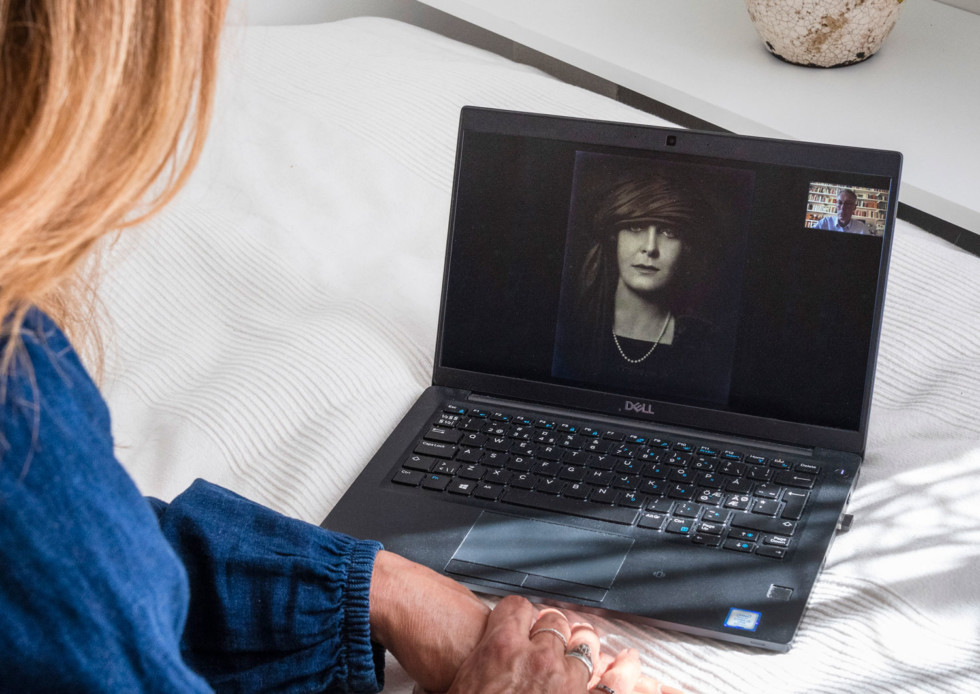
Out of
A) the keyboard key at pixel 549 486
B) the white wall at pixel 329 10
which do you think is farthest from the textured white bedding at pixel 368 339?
the white wall at pixel 329 10

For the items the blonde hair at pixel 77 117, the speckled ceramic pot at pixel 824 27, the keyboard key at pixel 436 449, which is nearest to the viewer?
the blonde hair at pixel 77 117

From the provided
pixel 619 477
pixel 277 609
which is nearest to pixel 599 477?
pixel 619 477

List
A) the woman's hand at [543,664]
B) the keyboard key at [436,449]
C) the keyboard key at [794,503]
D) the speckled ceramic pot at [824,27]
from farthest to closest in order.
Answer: the speckled ceramic pot at [824,27] < the keyboard key at [436,449] < the keyboard key at [794,503] < the woman's hand at [543,664]

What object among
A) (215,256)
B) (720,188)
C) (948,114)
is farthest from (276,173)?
(948,114)

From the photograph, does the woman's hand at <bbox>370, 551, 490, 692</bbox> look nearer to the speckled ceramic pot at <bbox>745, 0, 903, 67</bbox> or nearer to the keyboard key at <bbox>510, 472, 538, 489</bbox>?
the keyboard key at <bbox>510, 472, 538, 489</bbox>

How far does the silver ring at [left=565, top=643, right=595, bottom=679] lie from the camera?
0.65 metres

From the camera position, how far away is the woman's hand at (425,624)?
2.25 ft

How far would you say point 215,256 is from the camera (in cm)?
112

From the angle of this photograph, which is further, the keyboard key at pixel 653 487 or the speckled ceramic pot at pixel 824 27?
the speckled ceramic pot at pixel 824 27

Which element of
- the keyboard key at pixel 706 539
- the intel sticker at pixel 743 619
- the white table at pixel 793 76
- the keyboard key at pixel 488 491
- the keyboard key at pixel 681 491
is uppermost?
the white table at pixel 793 76

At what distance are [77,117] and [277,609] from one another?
1.23ft

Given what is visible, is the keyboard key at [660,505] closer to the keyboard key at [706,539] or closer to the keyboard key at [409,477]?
the keyboard key at [706,539]

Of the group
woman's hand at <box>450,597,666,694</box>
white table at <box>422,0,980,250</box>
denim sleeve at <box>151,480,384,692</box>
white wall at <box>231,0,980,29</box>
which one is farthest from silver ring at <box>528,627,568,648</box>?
white wall at <box>231,0,980,29</box>

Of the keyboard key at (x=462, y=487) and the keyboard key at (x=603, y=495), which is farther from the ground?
the keyboard key at (x=603, y=495)
